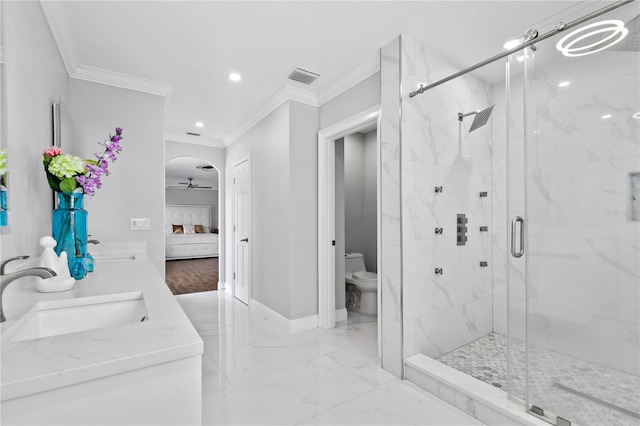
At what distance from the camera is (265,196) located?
3.62 metres

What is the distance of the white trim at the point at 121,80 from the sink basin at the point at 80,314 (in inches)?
95.1

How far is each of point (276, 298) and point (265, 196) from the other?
1176 mm

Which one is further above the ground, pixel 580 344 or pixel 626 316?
pixel 626 316

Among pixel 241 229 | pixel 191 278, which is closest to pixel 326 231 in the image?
pixel 241 229

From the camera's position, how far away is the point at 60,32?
2086mm

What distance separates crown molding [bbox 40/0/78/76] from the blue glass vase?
1202 millimetres

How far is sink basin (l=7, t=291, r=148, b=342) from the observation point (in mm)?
1018

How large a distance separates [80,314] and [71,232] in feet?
1.98

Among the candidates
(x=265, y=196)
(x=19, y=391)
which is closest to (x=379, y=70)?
(x=265, y=196)

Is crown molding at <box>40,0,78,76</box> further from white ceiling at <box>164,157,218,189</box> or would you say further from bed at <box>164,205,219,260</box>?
bed at <box>164,205,219,260</box>

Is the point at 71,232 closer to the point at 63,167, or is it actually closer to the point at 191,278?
the point at 63,167

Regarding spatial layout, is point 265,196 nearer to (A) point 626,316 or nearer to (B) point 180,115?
(B) point 180,115

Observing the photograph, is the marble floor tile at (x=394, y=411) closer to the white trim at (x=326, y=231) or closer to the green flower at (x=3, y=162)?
the white trim at (x=326, y=231)

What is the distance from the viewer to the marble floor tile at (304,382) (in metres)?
1.79
